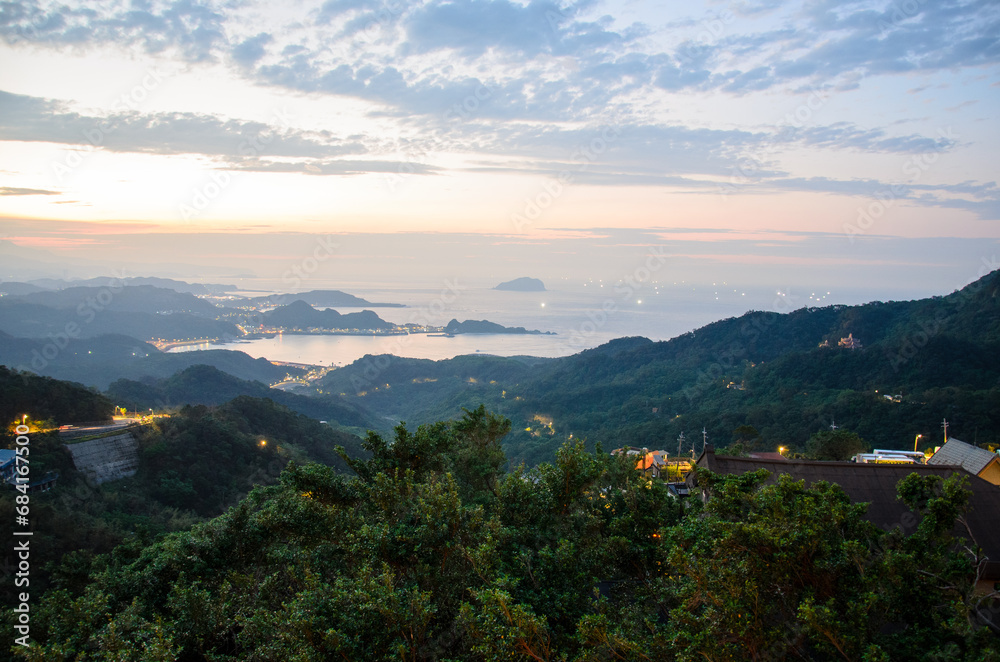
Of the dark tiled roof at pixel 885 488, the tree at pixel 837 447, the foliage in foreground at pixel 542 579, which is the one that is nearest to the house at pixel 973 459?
the dark tiled roof at pixel 885 488

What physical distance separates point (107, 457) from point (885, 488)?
2547 centimetres

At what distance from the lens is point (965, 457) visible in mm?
13562

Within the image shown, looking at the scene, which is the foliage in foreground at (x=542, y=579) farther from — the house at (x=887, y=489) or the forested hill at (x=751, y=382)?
the forested hill at (x=751, y=382)

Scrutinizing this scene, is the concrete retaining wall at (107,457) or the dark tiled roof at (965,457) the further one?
the concrete retaining wall at (107,457)

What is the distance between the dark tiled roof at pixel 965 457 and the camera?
12203mm

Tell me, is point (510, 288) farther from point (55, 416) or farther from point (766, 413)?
point (55, 416)

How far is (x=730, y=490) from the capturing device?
5.31 meters

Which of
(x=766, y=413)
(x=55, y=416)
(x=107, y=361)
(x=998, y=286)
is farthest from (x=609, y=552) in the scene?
(x=107, y=361)

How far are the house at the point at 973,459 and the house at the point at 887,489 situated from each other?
246cm

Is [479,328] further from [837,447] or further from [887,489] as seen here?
[887,489]

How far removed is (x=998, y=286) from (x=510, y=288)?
131663 millimetres

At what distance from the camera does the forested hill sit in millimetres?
29250

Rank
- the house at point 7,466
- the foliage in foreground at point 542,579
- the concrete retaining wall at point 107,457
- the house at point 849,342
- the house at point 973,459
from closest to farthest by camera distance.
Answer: the foliage in foreground at point 542,579 < the house at point 973,459 < the house at point 7,466 < the concrete retaining wall at point 107,457 < the house at point 849,342

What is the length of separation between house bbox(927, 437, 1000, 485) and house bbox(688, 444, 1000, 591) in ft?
8.08
